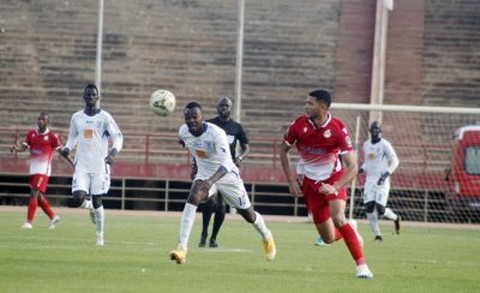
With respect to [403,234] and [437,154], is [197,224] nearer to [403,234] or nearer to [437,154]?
[403,234]

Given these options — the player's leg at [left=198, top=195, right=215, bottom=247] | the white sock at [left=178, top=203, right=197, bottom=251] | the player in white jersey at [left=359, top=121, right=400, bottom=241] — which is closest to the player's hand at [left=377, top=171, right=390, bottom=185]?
the player in white jersey at [left=359, top=121, right=400, bottom=241]

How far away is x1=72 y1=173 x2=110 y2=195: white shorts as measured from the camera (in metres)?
21.3

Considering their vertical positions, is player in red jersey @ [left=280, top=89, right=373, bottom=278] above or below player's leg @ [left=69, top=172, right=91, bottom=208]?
above

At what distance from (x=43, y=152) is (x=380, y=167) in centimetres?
659

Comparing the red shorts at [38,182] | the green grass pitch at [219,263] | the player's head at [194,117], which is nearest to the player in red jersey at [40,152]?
the red shorts at [38,182]

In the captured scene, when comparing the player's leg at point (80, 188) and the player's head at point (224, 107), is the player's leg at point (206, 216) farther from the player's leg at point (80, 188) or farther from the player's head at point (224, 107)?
the player's leg at point (80, 188)

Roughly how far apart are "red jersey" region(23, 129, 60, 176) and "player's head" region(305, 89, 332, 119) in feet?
41.7

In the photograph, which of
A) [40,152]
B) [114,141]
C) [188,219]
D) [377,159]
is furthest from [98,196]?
[377,159]

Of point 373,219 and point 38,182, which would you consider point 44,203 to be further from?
point 373,219

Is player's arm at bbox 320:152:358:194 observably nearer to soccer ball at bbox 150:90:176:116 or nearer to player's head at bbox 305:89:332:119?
player's head at bbox 305:89:332:119

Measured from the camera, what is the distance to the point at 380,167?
28516 millimetres

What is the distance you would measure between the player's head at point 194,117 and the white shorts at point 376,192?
10565mm

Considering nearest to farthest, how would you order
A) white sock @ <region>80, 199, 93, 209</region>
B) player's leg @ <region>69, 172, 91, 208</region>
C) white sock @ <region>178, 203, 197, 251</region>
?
white sock @ <region>178, 203, 197, 251</region>
player's leg @ <region>69, 172, 91, 208</region>
white sock @ <region>80, 199, 93, 209</region>

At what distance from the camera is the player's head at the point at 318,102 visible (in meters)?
16.2
